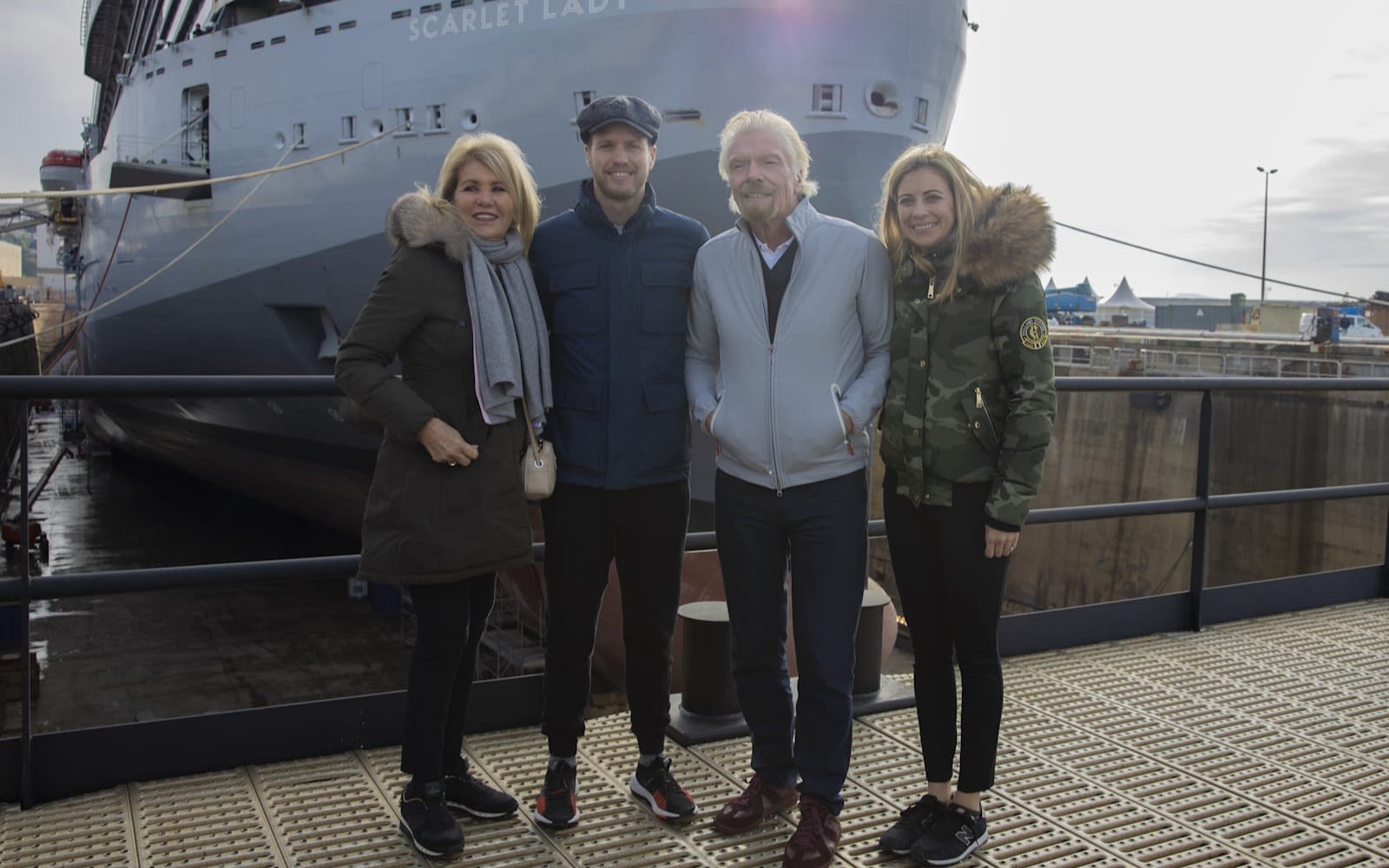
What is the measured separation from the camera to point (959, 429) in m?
2.51

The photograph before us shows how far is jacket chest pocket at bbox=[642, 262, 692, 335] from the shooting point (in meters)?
2.64

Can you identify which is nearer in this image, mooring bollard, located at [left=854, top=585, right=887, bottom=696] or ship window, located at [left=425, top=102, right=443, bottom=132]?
mooring bollard, located at [left=854, top=585, right=887, bottom=696]

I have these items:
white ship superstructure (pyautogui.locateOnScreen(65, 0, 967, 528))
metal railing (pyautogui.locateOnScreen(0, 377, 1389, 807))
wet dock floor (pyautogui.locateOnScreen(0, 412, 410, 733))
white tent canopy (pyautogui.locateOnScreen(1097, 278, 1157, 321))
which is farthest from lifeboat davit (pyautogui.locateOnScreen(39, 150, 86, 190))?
white tent canopy (pyautogui.locateOnScreen(1097, 278, 1157, 321))

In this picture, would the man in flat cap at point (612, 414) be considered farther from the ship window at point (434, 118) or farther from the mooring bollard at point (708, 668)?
the ship window at point (434, 118)

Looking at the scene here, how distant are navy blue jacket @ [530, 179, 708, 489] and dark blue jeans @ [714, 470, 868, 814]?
0.26 m

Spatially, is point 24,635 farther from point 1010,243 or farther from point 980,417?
point 1010,243

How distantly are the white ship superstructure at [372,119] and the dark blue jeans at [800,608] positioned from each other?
7.94m

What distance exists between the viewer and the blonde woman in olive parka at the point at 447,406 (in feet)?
7.82

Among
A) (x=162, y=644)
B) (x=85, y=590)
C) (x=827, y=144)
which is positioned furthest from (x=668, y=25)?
(x=162, y=644)

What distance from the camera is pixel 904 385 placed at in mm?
2588

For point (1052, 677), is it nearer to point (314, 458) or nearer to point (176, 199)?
point (314, 458)

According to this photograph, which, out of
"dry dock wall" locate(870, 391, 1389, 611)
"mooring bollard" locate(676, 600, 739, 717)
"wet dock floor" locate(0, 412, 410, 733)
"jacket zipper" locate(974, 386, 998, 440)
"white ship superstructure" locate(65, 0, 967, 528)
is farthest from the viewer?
"dry dock wall" locate(870, 391, 1389, 611)

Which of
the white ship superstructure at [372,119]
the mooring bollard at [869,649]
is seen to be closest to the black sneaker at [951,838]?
the mooring bollard at [869,649]

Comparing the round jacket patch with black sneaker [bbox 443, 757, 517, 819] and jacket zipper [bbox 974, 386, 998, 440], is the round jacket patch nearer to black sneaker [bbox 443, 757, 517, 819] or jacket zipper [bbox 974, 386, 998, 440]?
jacket zipper [bbox 974, 386, 998, 440]
